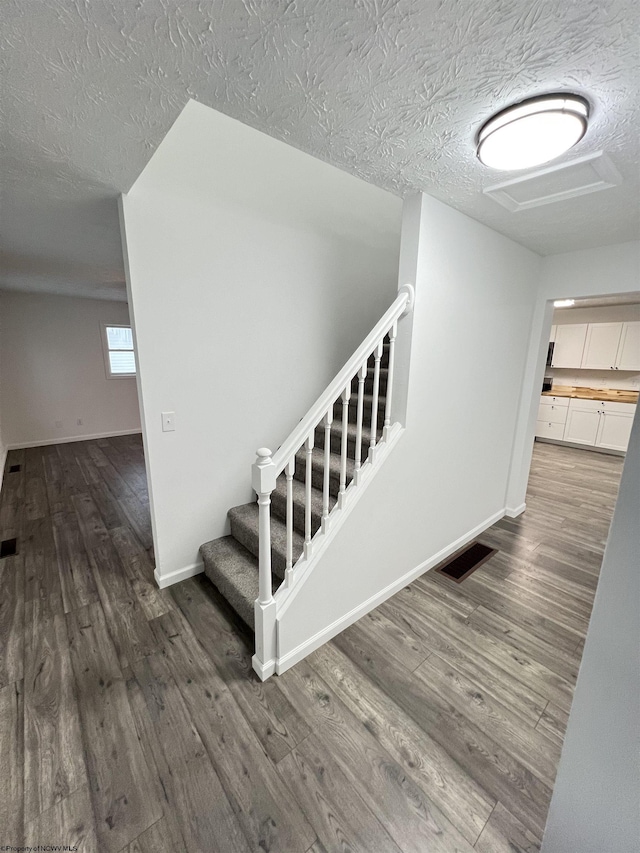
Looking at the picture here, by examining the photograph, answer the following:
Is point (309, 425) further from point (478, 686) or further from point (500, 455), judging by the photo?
point (500, 455)

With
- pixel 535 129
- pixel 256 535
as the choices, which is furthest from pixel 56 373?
pixel 535 129

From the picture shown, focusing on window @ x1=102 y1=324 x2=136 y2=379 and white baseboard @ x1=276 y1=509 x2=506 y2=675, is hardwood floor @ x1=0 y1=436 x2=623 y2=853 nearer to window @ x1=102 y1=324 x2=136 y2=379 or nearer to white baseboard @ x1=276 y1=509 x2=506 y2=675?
white baseboard @ x1=276 y1=509 x2=506 y2=675

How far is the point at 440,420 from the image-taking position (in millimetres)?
2336

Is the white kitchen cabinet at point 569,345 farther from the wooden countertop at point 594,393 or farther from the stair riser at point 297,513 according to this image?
the stair riser at point 297,513

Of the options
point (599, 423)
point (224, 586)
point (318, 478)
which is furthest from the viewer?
point (599, 423)

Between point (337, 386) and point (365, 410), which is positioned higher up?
point (337, 386)

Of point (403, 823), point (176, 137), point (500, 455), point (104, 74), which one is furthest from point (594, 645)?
point (500, 455)

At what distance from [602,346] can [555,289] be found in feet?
13.0

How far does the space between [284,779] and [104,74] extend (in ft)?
8.07

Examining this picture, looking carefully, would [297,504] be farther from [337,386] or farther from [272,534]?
[337,386]

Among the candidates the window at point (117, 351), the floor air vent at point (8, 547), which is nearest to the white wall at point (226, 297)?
the floor air vent at point (8, 547)

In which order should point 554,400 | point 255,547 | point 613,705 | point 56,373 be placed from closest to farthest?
point 613,705
point 255,547
point 56,373
point 554,400

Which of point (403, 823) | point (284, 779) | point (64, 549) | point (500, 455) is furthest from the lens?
point (500, 455)

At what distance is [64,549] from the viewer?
109 inches
